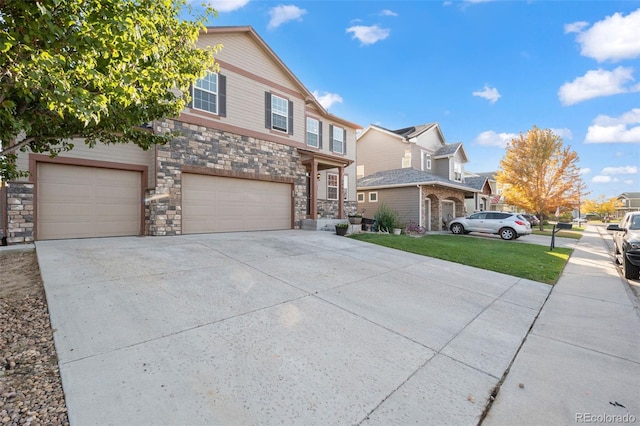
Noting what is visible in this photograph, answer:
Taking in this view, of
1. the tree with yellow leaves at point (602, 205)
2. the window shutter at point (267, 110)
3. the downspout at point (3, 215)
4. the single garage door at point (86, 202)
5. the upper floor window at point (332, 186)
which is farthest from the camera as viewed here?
the tree with yellow leaves at point (602, 205)

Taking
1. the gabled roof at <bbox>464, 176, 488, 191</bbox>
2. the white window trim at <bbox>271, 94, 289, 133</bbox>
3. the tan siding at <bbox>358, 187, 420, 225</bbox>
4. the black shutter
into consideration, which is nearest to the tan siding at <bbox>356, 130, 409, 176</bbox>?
the tan siding at <bbox>358, 187, 420, 225</bbox>

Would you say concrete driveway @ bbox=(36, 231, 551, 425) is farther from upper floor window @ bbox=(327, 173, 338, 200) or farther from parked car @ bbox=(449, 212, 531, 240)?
parked car @ bbox=(449, 212, 531, 240)

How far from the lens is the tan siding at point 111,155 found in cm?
810

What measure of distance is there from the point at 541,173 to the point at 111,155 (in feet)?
84.4

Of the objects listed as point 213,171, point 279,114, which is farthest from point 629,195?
point 213,171

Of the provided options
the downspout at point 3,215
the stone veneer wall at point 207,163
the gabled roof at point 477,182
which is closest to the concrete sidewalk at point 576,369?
the stone veneer wall at point 207,163

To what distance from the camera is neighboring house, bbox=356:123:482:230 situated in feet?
59.5

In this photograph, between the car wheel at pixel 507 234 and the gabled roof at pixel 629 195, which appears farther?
the gabled roof at pixel 629 195

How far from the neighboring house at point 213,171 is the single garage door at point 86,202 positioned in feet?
A: 0.08

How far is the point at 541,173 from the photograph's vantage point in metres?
20.3

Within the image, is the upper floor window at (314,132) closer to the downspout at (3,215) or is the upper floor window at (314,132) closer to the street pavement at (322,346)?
the street pavement at (322,346)

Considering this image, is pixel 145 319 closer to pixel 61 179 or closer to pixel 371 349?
pixel 371 349

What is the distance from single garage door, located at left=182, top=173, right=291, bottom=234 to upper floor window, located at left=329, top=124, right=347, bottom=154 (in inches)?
172

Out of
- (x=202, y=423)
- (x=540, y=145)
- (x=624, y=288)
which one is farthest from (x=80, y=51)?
(x=540, y=145)
